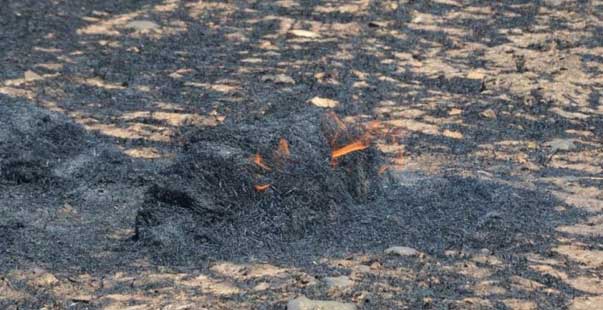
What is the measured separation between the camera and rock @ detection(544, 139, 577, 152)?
20.4ft

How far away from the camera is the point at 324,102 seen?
22.4 ft

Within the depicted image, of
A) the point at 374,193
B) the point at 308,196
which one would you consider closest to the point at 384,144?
the point at 374,193

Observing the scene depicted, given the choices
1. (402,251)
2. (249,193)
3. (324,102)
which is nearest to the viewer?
(402,251)

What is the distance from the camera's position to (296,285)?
14.4ft

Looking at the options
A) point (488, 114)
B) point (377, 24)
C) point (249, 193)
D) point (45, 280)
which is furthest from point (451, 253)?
point (377, 24)

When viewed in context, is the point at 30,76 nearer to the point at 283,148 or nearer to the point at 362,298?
the point at 283,148

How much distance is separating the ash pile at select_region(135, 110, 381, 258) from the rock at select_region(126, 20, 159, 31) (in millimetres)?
2959

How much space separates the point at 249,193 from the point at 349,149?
2.09 ft

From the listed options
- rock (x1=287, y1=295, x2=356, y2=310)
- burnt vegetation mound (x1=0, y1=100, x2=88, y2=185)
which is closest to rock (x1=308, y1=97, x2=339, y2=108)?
burnt vegetation mound (x1=0, y1=100, x2=88, y2=185)

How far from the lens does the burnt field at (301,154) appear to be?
450 cm

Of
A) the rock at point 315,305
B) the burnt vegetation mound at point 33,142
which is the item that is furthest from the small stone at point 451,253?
the burnt vegetation mound at point 33,142

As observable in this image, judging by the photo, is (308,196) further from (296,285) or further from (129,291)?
(129,291)

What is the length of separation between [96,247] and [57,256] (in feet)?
0.60

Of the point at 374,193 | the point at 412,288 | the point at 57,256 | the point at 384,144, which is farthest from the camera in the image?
the point at 384,144
